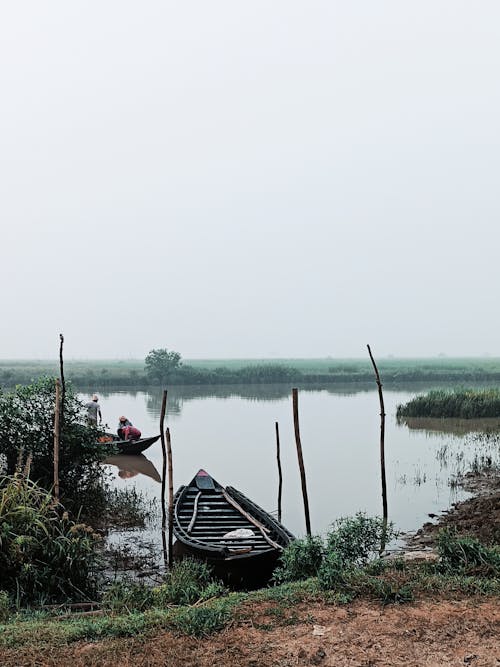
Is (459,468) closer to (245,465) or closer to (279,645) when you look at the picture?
(245,465)

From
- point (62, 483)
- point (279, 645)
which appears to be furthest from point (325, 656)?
point (62, 483)

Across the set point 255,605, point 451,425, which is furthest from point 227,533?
point 451,425

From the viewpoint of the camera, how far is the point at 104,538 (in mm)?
9039

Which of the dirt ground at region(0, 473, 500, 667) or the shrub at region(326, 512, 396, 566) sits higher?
the shrub at region(326, 512, 396, 566)

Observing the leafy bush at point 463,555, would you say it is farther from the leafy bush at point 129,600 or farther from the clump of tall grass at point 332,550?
the leafy bush at point 129,600

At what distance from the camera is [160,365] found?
152 ft

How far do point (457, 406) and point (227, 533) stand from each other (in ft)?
55.8

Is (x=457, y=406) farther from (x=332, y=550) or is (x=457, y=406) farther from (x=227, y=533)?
(x=332, y=550)

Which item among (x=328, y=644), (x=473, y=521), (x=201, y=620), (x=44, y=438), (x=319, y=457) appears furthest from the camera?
(x=319, y=457)

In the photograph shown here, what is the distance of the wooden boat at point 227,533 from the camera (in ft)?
22.5

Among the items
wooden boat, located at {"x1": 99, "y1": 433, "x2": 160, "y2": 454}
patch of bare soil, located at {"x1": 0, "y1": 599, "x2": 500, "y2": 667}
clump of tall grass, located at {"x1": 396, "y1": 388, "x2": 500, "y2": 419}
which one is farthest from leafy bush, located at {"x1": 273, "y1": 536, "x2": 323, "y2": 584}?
clump of tall grass, located at {"x1": 396, "y1": 388, "x2": 500, "y2": 419}

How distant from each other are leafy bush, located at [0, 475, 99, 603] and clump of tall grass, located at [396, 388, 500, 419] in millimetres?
18834

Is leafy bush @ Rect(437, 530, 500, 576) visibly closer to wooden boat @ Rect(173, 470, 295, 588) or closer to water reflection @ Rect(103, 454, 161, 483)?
wooden boat @ Rect(173, 470, 295, 588)

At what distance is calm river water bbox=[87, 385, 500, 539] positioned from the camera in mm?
11523
